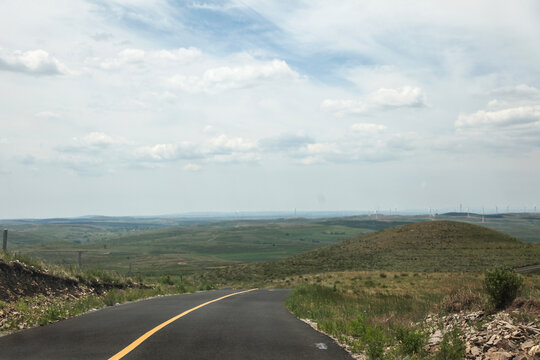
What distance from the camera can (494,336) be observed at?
9031 mm

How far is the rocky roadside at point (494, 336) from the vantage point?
Result: 26.8 feet

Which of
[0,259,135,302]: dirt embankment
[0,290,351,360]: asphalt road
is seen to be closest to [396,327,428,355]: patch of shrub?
[0,290,351,360]: asphalt road

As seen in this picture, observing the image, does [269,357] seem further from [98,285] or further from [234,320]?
[98,285]

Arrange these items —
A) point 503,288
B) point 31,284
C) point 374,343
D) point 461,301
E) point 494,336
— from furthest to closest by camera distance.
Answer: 1. point 31,284
2. point 461,301
3. point 503,288
4. point 374,343
5. point 494,336

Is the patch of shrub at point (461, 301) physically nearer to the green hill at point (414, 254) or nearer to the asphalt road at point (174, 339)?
the asphalt road at point (174, 339)

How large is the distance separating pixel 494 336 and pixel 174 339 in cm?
635

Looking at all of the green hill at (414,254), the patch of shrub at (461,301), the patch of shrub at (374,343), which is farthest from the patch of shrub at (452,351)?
the green hill at (414,254)

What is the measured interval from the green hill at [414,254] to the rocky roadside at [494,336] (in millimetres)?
52636

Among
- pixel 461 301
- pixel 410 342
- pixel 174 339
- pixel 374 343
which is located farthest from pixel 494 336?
pixel 174 339

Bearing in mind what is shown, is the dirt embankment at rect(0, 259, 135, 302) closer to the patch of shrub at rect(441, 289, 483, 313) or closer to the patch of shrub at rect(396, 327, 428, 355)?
the patch of shrub at rect(396, 327, 428, 355)

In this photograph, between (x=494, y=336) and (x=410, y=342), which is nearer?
(x=494, y=336)

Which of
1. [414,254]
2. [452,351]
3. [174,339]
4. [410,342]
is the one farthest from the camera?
[414,254]

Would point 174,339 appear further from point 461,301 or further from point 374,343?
point 461,301

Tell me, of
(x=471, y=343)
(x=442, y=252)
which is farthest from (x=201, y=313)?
(x=442, y=252)
